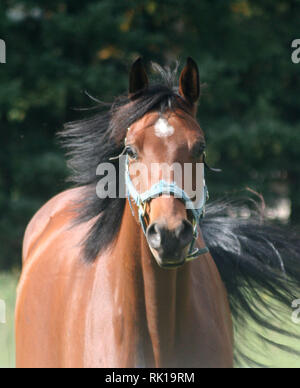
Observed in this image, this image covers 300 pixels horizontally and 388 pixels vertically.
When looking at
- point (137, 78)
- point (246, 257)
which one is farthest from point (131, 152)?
point (246, 257)

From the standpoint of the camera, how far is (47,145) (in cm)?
1233

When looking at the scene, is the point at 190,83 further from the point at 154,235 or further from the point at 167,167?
the point at 154,235

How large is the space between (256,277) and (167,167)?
1.65 m

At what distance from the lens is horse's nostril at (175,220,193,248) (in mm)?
2338

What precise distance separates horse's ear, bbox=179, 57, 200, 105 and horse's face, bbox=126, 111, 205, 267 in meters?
0.19

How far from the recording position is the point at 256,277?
152 inches

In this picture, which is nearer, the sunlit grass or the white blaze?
the white blaze

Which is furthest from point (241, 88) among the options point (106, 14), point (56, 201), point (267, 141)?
point (56, 201)

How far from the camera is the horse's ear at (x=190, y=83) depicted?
9.56 feet

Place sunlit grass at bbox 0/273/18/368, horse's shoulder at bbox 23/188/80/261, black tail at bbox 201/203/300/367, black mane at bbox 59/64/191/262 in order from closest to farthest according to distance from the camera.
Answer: black mane at bbox 59/64/191/262
black tail at bbox 201/203/300/367
horse's shoulder at bbox 23/188/80/261
sunlit grass at bbox 0/273/18/368

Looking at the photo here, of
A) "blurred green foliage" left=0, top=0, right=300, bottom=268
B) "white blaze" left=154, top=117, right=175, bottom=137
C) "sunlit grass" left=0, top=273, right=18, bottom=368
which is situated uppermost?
"blurred green foliage" left=0, top=0, right=300, bottom=268

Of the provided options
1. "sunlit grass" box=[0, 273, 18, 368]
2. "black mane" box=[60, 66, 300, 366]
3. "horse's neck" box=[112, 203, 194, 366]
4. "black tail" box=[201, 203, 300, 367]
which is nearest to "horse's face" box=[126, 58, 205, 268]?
"horse's neck" box=[112, 203, 194, 366]

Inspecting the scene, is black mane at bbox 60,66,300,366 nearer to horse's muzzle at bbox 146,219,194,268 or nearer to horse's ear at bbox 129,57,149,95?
horse's ear at bbox 129,57,149,95

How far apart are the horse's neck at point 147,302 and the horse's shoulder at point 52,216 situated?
130cm
